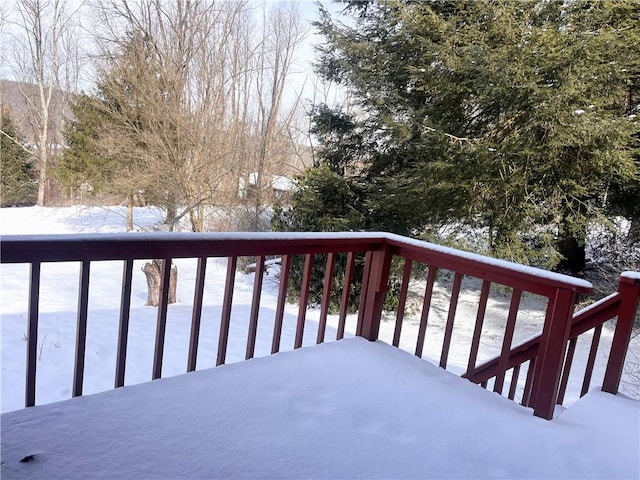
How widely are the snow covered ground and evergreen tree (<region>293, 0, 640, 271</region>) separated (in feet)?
5.10

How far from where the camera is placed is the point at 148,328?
496 centimetres

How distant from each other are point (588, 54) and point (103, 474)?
6.00 m

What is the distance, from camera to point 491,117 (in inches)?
231

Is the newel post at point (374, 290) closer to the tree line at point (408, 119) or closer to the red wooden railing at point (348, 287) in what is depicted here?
the red wooden railing at point (348, 287)

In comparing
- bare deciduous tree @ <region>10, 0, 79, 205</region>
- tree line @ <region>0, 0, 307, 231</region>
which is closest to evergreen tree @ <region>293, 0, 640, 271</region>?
tree line @ <region>0, 0, 307, 231</region>

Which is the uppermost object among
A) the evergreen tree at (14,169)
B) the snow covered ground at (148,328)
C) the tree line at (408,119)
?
the tree line at (408,119)

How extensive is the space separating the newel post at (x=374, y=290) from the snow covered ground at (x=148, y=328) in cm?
208

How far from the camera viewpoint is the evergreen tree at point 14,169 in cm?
1332

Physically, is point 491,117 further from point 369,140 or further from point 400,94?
point 369,140

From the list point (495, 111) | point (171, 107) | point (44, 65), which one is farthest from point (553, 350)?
point (44, 65)

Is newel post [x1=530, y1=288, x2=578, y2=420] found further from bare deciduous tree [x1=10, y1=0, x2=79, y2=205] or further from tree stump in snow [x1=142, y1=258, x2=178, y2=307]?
bare deciduous tree [x1=10, y1=0, x2=79, y2=205]

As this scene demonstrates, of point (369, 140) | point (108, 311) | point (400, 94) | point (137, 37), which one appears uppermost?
point (137, 37)

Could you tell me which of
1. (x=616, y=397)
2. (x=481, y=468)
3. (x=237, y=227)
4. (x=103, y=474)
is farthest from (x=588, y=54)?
(x=237, y=227)

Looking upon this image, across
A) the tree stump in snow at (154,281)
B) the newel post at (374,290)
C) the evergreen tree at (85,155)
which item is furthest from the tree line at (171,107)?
the newel post at (374,290)
